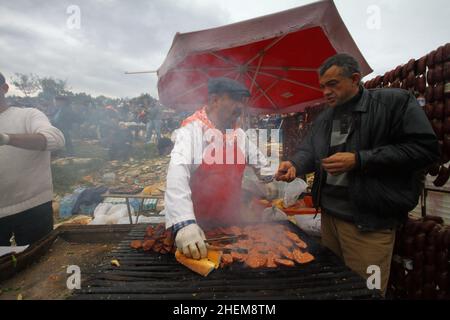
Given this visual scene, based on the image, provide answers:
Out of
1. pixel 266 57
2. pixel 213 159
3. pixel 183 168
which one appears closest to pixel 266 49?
pixel 266 57

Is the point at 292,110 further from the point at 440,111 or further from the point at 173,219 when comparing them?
the point at 173,219

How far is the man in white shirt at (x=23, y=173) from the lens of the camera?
276 cm

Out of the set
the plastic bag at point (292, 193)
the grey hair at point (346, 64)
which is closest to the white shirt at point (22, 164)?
the grey hair at point (346, 64)

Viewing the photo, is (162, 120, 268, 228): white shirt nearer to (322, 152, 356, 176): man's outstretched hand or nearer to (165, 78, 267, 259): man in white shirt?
(165, 78, 267, 259): man in white shirt

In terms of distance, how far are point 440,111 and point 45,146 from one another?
4.32 meters

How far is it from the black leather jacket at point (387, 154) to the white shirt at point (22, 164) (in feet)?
11.2

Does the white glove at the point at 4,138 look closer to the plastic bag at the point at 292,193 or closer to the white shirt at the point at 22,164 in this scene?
the white shirt at the point at 22,164

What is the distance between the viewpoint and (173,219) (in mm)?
1786

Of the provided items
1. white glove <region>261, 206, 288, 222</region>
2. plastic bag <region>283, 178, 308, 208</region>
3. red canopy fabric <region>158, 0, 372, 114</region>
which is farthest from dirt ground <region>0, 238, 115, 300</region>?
plastic bag <region>283, 178, 308, 208</region>

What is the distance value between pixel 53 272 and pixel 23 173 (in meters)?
1.27

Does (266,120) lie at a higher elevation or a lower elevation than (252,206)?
higher

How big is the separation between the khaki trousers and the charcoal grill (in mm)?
379

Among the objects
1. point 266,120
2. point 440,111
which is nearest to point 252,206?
point 440,111
